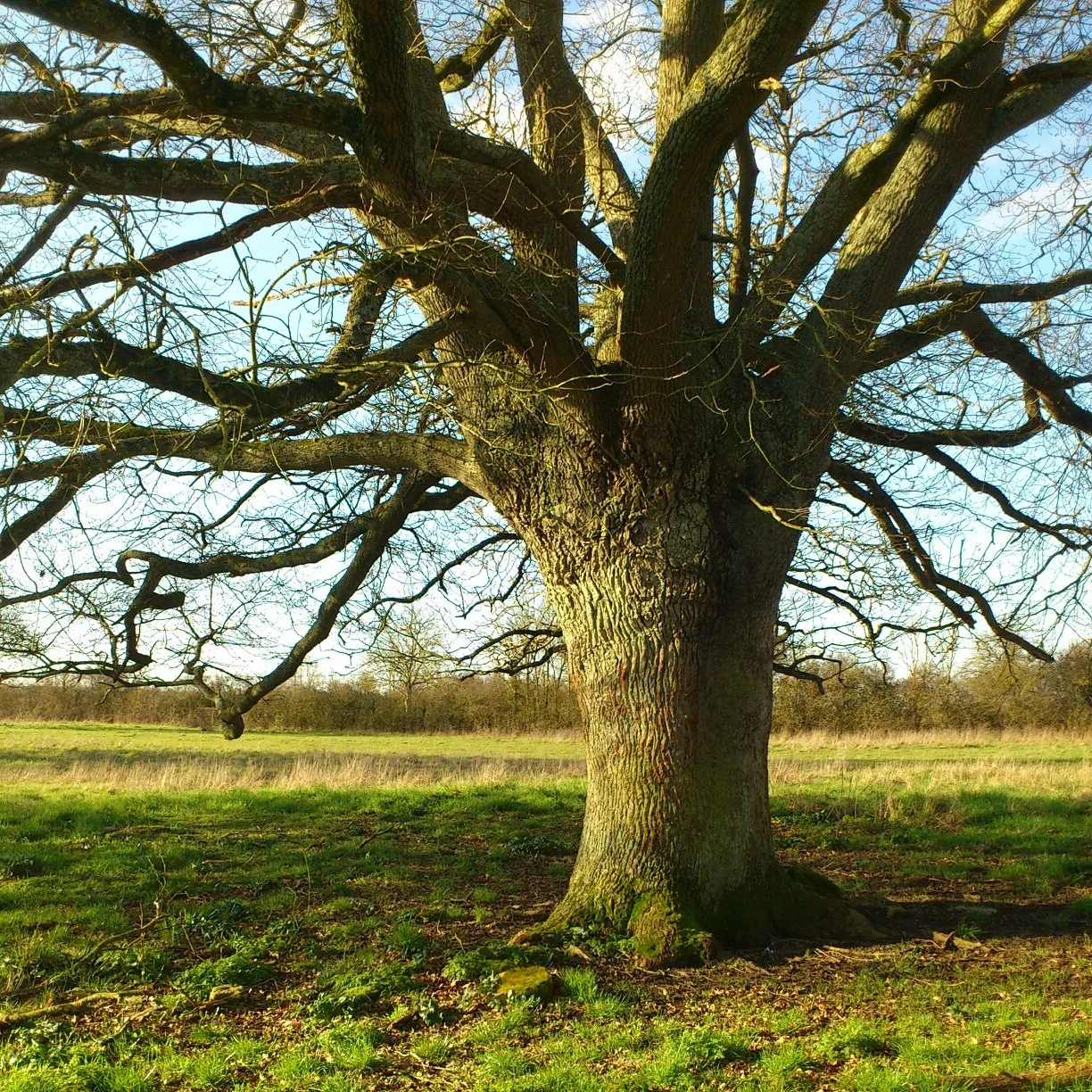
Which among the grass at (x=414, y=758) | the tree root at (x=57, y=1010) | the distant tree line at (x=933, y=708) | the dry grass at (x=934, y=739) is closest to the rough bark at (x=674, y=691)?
the tree root at (x=57, y=1010)

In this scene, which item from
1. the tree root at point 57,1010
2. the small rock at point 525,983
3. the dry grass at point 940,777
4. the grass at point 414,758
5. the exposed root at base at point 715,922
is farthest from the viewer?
the grass at point 414,758

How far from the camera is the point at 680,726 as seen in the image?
639 centimetres

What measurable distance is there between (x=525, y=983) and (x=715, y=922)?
4.88 feet

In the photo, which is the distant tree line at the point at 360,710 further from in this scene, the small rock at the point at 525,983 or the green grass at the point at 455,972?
the small rock at the point at 525,983

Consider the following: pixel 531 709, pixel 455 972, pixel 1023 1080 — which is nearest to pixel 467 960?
pixel 455 972

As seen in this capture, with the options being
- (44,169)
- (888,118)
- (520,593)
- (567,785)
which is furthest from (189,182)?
(567,785)

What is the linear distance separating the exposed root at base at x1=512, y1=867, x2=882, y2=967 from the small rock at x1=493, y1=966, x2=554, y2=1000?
1.79ft

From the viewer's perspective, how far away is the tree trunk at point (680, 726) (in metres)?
6.34

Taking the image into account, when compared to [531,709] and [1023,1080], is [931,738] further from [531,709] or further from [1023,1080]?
[1023,1080]

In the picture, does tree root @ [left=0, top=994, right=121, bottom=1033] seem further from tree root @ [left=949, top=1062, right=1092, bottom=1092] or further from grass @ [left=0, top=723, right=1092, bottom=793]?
grass @ [left=0, top=723, right=1092, bottom=793]

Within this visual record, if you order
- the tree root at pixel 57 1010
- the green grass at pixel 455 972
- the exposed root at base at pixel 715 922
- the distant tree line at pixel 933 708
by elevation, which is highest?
the distant tree line at pixel 933 708

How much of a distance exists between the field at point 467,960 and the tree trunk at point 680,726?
1.10 feet

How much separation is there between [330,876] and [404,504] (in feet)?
10.9

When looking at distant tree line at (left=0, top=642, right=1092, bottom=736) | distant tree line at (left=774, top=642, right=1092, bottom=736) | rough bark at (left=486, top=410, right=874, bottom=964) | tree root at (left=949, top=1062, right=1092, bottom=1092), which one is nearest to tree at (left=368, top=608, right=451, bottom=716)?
rough bark at (left=486, top=410, right=874, bottom=964)
